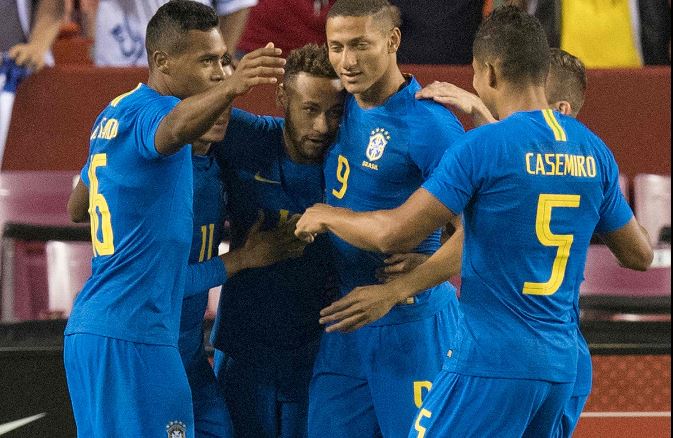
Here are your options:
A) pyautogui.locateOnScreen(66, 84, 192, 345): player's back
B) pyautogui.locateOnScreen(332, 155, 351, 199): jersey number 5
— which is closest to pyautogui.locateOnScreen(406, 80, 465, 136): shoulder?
pyautogui.locateOnScreen(332, 155, 351, 199): jersey number 5

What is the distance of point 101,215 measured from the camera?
3.42 meters

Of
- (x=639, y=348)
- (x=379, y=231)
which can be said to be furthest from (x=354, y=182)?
(x=639, y=348)

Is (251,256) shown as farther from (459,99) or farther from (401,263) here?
(459,99)

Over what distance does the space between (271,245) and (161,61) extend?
2.43ft

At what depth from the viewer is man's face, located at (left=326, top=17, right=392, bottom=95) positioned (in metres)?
3.64

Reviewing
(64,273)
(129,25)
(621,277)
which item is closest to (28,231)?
(64,273)

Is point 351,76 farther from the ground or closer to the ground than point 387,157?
farther from the ground

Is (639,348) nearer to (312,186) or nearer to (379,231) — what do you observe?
(312,186)

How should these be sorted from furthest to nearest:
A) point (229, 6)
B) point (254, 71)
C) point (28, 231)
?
point (229, 6) < point (28, 231) < point (254, 71)

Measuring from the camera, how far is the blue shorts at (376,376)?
3.77m

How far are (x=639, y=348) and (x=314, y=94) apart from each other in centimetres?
213

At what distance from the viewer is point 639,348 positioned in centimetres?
506

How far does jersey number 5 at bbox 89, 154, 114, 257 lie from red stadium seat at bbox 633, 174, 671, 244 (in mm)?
3387

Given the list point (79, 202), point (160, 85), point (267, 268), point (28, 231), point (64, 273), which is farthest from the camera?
point (28, 231)
